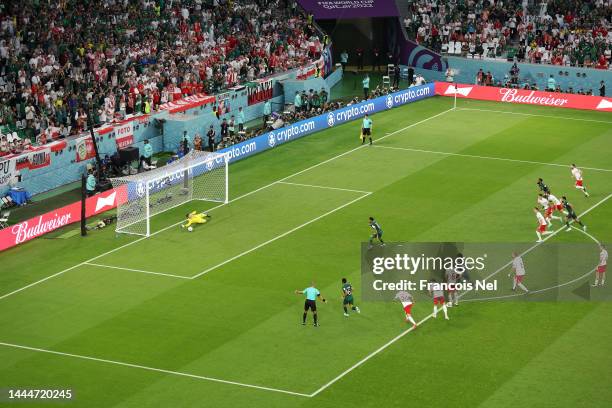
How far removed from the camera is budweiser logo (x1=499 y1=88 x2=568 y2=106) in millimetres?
72250

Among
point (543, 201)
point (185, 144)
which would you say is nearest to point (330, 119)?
point (185, 144)

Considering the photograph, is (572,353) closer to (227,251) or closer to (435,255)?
(435,255)

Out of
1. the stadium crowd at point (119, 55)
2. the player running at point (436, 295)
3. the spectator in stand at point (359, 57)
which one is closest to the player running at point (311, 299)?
the player running at point (436, 295)

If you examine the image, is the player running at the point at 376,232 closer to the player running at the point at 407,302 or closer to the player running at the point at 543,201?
the player running at the point at 543,201

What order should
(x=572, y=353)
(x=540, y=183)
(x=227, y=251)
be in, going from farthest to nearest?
(x=540, y=183) < (x=227, y=251) < (x=572, y=353)

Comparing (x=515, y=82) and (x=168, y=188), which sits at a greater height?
(x=515, y=82)

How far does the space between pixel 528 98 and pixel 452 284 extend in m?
38.4

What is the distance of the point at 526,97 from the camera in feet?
240

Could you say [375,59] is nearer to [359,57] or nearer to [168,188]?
[359,57]

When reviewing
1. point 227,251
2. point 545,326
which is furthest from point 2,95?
point 545,326

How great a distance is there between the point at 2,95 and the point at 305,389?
3042cm

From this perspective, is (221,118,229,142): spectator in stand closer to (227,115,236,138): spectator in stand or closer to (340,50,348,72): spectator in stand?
(227,115,236,138): spectator in stand

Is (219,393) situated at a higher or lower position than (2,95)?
lower

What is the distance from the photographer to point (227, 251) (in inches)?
1713
